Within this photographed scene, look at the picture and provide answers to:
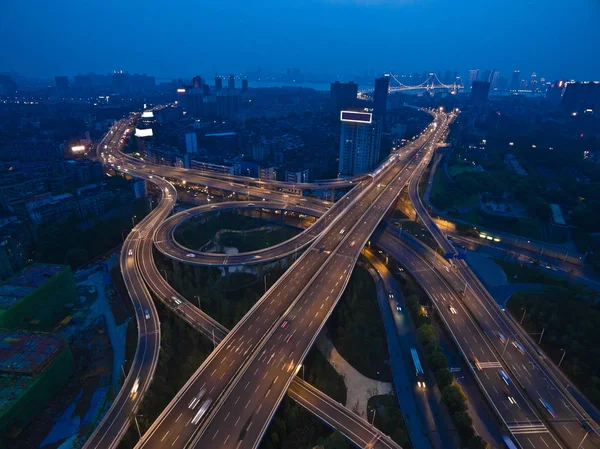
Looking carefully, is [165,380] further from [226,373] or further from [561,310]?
[561,310]

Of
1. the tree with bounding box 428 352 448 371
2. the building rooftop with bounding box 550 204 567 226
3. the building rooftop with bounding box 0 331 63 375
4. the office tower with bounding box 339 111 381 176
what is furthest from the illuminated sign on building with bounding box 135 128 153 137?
the building rooftop with bounding box 550 204 567 226

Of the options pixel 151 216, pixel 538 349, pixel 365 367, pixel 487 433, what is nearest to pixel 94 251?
pixel 151 216

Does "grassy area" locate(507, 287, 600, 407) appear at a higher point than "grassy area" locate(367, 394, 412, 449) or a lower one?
higher

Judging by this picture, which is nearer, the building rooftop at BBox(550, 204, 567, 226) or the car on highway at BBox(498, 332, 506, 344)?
the car on highway at BBox(498, 332, 506, 344)

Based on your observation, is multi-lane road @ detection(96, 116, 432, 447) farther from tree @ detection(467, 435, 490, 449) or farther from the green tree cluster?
the green tree cluster

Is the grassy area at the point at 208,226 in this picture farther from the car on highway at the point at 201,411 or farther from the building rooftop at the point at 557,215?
the building rooftop at the point at 557,215

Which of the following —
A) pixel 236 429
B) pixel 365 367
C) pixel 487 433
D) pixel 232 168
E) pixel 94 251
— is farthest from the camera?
pixel 232 168

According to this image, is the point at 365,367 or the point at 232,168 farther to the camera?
the point at 232,168
